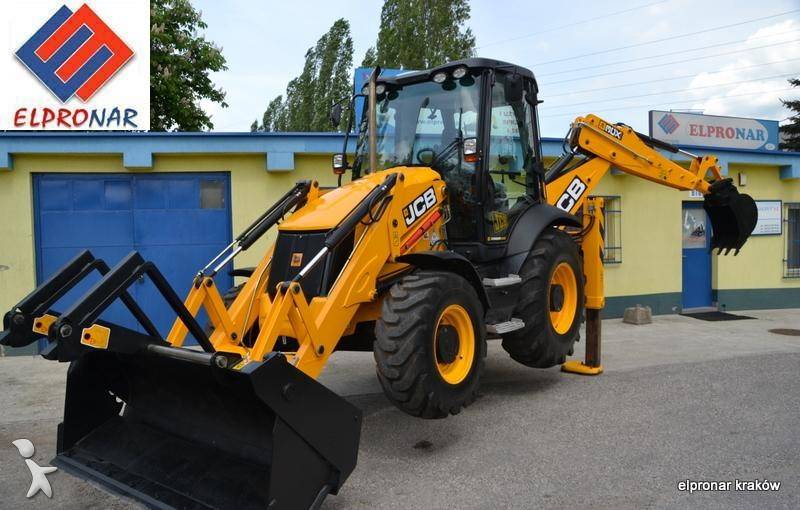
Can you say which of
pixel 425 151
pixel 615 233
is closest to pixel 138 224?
pixel 425 151

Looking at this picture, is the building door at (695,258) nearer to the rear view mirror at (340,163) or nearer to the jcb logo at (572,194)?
the jcb logo at (572,194)

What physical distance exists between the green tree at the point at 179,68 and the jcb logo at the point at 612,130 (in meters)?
14.2

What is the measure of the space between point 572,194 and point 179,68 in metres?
15.2

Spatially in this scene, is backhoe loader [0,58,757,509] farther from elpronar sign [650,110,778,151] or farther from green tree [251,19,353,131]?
green tree [251,19,353,131]

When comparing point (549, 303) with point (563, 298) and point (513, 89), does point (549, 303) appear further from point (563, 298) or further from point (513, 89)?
point (513, 89)

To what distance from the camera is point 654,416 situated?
17.7 feet

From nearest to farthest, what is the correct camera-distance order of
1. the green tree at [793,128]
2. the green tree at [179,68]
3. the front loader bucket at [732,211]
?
the front loader bucket at [732,211] → the green tree at [179,68] → the green tree at [793,128]

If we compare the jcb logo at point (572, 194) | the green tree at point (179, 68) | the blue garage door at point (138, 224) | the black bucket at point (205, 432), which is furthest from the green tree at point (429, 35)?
the black bucket at point (205, 432)

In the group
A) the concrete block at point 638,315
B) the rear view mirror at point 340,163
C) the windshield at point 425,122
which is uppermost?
the windshield at point 425,122

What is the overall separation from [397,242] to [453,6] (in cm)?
2025

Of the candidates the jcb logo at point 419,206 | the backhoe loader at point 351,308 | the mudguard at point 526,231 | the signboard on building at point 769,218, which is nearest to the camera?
the backhoe loader at point 351,308

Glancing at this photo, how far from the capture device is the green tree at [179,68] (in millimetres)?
17594

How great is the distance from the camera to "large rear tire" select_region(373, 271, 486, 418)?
155 inches

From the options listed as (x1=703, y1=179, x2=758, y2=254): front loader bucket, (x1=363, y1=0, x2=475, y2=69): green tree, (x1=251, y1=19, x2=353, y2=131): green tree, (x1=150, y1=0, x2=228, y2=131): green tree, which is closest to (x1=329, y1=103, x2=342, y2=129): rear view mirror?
(x1=703, y1=179, x2=758, y2=254): front loader bucket
